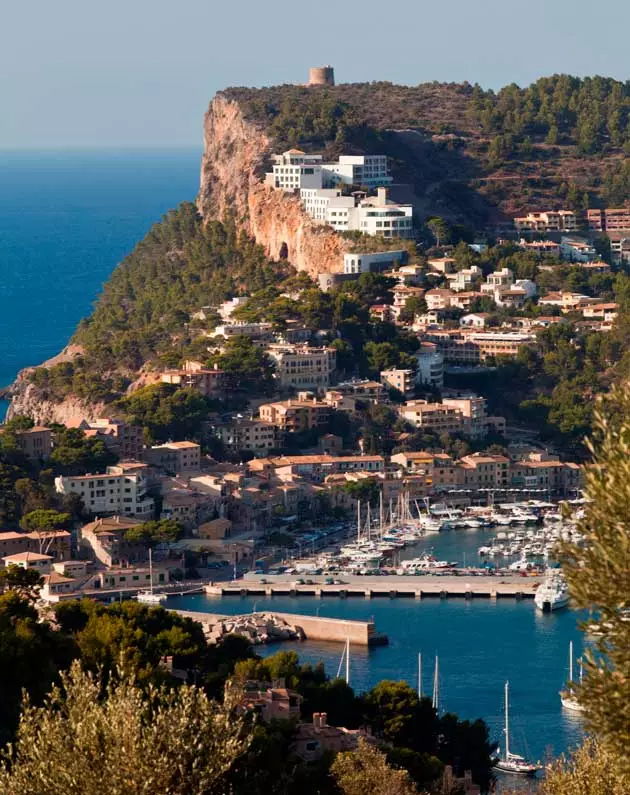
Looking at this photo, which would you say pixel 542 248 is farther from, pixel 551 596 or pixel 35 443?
pixel 551 596

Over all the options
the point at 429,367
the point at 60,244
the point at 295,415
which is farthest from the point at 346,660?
the point at 60,244

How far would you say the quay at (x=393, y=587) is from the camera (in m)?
42.4

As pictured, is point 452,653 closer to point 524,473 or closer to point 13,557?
point 13,557

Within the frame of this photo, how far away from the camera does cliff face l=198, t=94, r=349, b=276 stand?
63875 mm

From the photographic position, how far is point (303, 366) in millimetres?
54812

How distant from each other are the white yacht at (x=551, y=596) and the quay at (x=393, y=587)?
450mm

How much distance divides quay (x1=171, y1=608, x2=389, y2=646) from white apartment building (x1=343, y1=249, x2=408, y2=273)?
2299 cm

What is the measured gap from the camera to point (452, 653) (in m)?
37.3

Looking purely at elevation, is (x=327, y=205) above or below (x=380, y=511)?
above

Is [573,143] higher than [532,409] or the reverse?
higher

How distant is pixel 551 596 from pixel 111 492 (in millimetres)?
9990

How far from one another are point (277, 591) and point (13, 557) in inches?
189

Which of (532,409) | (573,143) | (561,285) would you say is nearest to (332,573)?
(532,409)

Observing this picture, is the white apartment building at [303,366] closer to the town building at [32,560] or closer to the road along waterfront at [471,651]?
the road along waterfront at [471,651]
